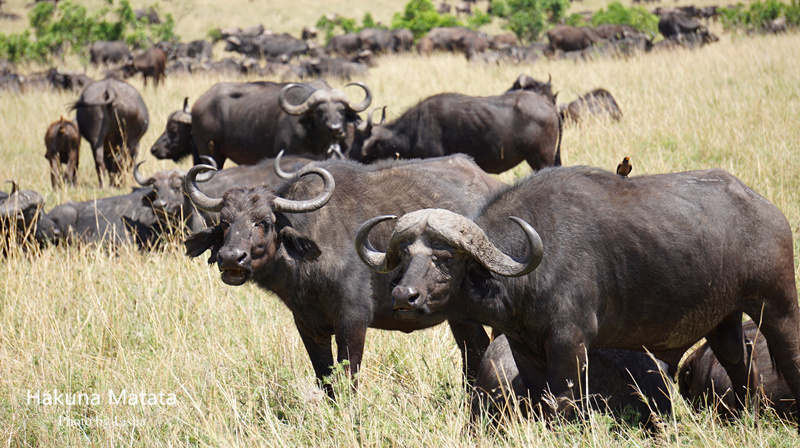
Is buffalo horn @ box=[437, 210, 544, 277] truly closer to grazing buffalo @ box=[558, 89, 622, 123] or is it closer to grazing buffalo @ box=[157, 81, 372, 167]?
grazing buffalo @ box=[157, 81, 372, 167]

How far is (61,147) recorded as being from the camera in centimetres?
1262

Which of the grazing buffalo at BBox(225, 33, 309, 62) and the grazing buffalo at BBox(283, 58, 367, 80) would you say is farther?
the grazing buffalo at BBox(225, 33, 309, 62)

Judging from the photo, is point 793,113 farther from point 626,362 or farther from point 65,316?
point 65,316

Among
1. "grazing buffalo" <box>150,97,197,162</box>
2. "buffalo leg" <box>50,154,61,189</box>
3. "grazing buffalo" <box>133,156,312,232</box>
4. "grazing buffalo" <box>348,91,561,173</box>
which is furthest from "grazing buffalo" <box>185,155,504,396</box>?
"buffalo leg" <box>50,154,61,189</box>

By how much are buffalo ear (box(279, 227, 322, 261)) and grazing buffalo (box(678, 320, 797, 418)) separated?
93.5 inches

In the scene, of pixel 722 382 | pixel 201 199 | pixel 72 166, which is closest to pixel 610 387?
pixel 722 382

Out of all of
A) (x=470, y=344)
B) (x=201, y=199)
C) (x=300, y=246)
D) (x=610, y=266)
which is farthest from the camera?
(x=470, y=344)

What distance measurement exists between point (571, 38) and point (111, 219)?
801 inches

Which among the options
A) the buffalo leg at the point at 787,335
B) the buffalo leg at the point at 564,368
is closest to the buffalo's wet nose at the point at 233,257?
the buffalo leg at the point at 564,368

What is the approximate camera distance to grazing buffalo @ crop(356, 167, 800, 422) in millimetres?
3762

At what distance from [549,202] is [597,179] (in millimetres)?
330

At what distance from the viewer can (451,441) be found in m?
3.80

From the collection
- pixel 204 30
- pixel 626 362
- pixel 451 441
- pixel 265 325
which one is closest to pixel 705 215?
pixel 626 362

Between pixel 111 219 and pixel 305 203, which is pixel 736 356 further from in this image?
pixel 111 219
